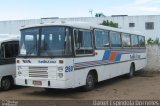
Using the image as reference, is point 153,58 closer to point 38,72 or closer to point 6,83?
point 6,83

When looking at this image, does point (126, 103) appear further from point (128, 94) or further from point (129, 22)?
point (129, 22)

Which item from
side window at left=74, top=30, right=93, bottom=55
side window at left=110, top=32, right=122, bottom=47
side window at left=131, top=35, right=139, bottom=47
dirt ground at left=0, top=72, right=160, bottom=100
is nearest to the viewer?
dirt ground at left=0, top=72, right=160, bottom=100

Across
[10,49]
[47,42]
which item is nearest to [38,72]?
[47,42]

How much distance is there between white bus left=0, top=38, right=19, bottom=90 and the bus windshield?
4.71 ft

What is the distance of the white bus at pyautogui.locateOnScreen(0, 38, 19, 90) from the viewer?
14.0 metres

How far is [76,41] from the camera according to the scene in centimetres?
1235

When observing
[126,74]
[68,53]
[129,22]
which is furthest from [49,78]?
[129,22]

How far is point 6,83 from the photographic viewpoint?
46.7 feet

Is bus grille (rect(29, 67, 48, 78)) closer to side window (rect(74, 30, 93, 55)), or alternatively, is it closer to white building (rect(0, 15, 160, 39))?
side window (rect(74, 30, 93, 55))

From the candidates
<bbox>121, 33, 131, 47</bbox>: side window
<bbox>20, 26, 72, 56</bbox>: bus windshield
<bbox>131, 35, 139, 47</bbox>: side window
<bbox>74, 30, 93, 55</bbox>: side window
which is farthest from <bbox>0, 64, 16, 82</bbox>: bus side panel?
<bbox>131, 35, 139, 47</bbox>: side window

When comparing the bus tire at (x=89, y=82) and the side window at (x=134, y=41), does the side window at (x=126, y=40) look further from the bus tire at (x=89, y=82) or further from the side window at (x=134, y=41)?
the bus tire at (x=89, y=82)

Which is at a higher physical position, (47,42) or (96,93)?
(47,42)

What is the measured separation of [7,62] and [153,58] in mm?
10718

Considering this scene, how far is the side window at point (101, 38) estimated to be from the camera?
1428 cm
